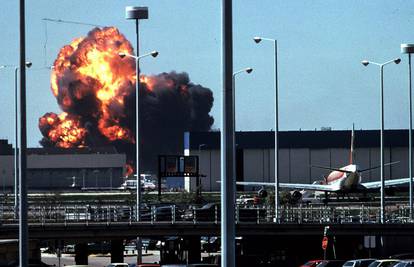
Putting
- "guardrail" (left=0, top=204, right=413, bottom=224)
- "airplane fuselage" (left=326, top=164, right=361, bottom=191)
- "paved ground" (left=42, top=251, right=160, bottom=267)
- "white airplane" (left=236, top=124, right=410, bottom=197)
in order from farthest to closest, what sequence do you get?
1. "airplane fuselage" (left=326, top=164, right=361, bottom=191)
2. "white airplane" (left=236, top=124, right=410, bottom=197)
3. "paved ground" (left=42, top=251, right=160, bottom=267)
4. "guardrail" (left=0, top=204, right=413, bottom=224)

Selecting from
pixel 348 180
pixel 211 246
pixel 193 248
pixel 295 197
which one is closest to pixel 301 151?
pixel 348 180

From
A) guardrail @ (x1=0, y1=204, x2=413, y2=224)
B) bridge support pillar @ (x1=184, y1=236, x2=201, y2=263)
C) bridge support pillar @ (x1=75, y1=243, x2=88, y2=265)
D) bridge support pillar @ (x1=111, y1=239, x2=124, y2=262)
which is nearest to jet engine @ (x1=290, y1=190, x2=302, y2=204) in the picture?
bridge support pillar @ (x1=75, y1=243, x2=88, y2=265)

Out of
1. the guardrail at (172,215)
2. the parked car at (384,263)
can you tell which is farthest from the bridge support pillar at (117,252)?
the parked car at (384,263)

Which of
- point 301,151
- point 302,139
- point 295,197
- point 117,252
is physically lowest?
point 117,252

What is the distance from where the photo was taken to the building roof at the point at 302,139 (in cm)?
18725

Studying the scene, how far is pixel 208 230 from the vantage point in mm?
77000

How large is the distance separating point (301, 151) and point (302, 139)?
→ 6.25 feet

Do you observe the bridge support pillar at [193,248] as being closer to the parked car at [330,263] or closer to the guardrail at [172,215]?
the guardrail at [172,215]

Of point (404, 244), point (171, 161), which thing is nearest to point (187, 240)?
point (404, 244)

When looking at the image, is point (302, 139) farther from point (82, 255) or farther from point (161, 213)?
point (161, 213)

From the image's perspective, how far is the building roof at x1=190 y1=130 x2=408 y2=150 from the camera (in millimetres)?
187250

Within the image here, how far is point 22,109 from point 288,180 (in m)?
151

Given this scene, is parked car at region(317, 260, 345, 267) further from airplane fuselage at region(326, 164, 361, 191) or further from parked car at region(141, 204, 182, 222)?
airplane fuselage at region(326, 164, 361, 191)

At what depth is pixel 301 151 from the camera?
18750cm
